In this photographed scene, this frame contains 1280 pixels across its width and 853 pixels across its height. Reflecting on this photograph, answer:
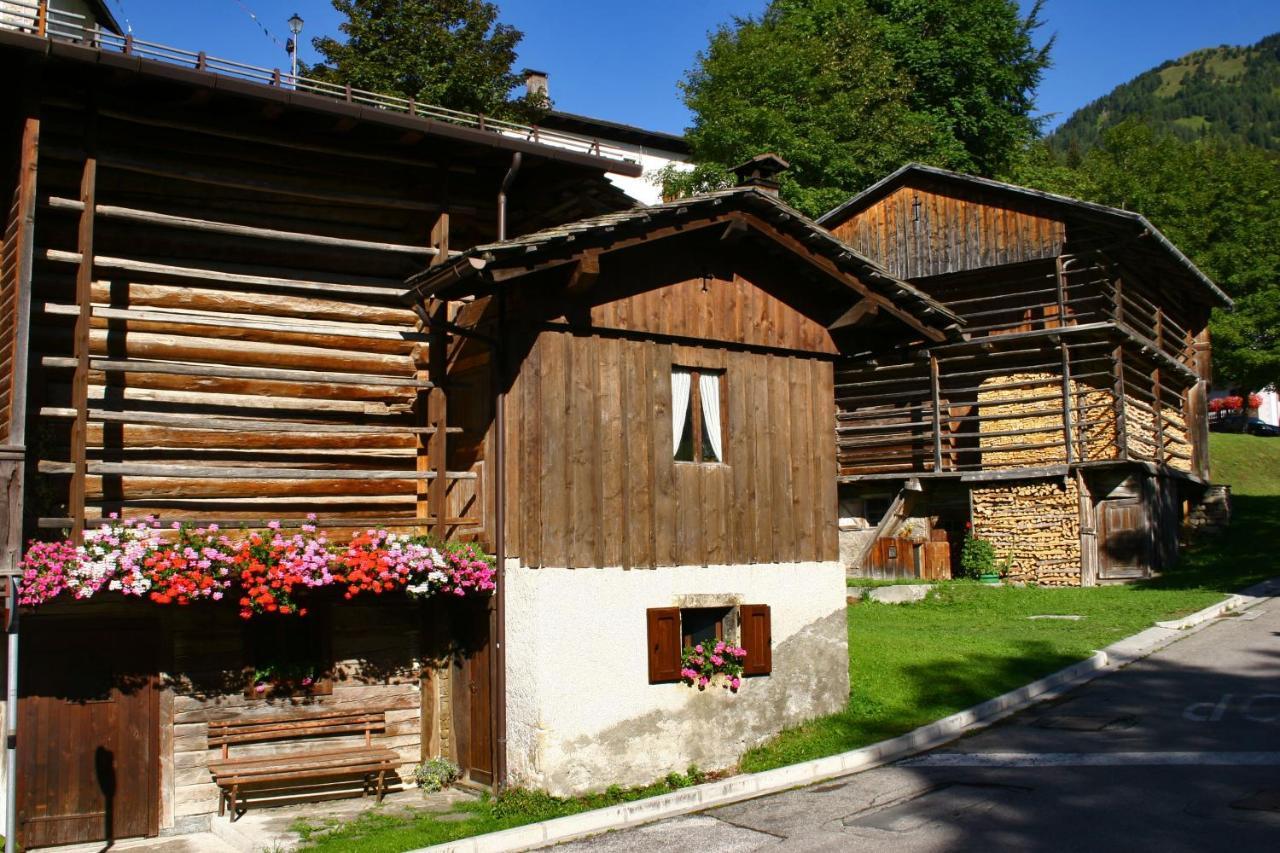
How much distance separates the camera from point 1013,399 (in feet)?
87.5

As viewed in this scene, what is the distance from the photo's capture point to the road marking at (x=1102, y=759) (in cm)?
1138

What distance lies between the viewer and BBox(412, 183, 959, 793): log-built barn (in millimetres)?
12406

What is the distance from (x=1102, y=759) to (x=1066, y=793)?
4.19 feet

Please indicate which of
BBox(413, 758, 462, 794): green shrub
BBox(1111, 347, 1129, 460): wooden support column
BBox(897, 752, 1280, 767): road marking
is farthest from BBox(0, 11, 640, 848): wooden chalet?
BBox(1111, 347, 1129, 460): wooden support column

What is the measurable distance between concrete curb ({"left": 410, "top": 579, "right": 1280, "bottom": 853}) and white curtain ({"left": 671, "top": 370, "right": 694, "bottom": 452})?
3725 millimetres

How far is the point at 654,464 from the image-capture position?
13359mm

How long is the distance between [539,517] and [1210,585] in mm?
16173

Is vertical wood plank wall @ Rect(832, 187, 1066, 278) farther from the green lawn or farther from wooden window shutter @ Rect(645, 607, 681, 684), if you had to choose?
wooden window shutter @ Rect(645, 607, 681, 684)

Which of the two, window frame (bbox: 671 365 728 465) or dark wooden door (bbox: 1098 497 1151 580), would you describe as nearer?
window frame (bbox: 671 365 728 465)

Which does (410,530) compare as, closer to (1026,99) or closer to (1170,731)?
(1170,731)

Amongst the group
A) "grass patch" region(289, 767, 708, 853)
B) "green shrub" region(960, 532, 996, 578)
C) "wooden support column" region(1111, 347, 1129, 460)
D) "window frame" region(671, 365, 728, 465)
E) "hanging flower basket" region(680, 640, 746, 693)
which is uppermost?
"wooden support column" region(1111, 347, 1129, 460)

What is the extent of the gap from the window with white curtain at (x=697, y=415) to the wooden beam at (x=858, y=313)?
71.6 inches

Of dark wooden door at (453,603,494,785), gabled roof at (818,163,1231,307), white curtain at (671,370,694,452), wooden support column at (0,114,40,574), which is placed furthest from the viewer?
gabled roof at (818,163,1231,307)

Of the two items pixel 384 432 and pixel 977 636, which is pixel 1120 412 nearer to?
pixel 977 636
